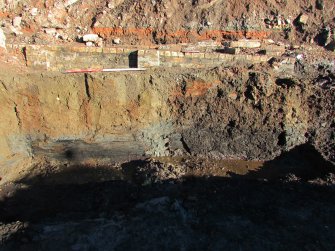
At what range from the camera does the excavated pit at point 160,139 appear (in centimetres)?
694

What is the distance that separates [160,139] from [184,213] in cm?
275

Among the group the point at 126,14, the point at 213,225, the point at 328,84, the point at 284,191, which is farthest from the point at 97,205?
the point at 126,14

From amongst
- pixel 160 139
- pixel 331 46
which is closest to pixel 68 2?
pixel 160 139

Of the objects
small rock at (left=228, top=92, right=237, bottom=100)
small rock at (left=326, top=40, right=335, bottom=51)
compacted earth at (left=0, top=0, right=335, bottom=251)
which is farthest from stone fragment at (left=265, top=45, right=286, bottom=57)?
small rock at (left=228, top=92, right=237, bottom=100)

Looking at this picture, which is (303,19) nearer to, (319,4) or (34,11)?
(319,4)

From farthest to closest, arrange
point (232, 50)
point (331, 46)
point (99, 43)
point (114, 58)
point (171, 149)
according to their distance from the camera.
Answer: point (99, 43) → point (331, 46) → point (232, 50) → point (114, 58) → point (171, 149)

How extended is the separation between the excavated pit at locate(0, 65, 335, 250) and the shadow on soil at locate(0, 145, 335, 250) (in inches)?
1.7

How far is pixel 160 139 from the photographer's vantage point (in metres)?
8.41

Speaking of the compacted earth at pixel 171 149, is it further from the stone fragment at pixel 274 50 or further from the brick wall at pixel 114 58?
the brick wall at pixel 114 58

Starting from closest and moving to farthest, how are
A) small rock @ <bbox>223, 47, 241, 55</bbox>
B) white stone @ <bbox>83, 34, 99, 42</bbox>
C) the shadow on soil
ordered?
the shadow on soil < small rock @ <bbox>223, 47, 241, 55</bbox> < white stone @ <bbox>83, 34, 99, 42</bbox>

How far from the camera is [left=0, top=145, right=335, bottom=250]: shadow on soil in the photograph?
17.6 feet

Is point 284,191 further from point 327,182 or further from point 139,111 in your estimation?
point 139,111

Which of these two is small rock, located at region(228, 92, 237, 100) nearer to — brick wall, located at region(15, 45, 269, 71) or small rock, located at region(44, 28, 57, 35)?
brick wall, located at region(15, 45, 269, 71)

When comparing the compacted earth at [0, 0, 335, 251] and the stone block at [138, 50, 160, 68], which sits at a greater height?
the stone block at [138, 50, 160, 68]
